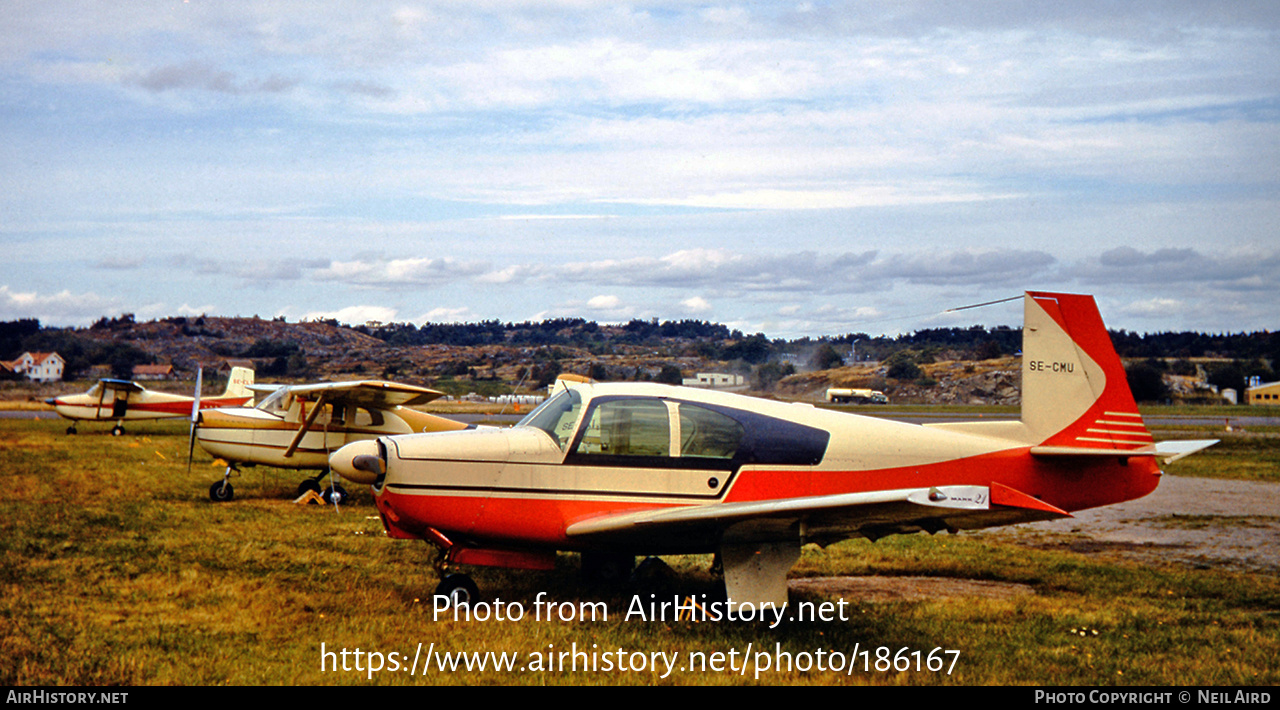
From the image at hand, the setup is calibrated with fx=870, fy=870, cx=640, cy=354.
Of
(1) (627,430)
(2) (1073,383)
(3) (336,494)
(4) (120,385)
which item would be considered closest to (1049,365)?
(2) (1073,383)

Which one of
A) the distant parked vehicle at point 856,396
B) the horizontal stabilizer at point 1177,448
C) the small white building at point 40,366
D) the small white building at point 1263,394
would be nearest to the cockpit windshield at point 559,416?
the horizontal stabilizer at point 1177,448

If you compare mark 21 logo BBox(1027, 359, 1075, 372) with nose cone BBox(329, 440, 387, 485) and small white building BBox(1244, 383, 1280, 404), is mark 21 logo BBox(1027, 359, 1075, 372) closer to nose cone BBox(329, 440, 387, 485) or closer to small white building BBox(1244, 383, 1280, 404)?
nose cone BBox(329, 440, 387, 485)

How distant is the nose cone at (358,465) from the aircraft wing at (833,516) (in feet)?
5.40

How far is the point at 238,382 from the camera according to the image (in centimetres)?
2820

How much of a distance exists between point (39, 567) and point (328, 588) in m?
3.20

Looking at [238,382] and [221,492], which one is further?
[238,382]

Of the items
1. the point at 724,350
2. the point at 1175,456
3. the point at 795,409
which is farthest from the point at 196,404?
the point at 724,350

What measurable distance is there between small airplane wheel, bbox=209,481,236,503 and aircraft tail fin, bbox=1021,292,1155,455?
13185 millimetres

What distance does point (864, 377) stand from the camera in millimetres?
90000

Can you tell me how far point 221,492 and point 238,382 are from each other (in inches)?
554

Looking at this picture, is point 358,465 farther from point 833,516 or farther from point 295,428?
point 295,428

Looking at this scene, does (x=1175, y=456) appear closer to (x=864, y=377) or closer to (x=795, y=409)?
(x=795, y=409)

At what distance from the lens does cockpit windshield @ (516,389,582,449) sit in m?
7.52

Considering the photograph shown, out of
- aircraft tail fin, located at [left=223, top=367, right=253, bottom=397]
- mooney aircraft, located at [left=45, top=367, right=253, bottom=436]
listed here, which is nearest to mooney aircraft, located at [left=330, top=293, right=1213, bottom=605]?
aircraft tail fin, located at [left=223, top=367, right=253, bottom=397]
